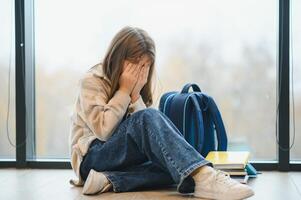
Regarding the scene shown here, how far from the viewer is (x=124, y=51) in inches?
77.5

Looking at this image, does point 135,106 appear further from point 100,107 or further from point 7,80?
point 7,80

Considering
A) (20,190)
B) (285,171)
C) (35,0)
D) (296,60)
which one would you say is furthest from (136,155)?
(35,0)

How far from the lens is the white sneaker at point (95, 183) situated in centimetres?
183

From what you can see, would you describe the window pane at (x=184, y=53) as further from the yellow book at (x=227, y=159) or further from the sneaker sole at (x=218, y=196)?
the sneaker sole at (x=218, y=196)

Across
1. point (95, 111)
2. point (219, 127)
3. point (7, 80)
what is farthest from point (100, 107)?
point (7, 80)

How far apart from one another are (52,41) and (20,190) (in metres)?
1.09

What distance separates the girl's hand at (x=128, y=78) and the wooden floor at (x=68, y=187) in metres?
0.41

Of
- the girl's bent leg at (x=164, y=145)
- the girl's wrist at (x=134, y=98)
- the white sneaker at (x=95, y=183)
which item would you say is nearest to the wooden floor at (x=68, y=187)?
the white sneaker at (x=95, y=183)

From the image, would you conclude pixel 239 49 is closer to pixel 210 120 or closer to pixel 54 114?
pixel 210 120

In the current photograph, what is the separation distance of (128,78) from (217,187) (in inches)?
22.2

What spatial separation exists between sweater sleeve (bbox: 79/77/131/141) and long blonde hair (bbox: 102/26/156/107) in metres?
0.06

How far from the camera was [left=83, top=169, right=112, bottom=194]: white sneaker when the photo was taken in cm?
183

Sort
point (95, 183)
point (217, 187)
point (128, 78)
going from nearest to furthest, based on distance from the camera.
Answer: point (217, 187), point (95, 183), point (128, 78)

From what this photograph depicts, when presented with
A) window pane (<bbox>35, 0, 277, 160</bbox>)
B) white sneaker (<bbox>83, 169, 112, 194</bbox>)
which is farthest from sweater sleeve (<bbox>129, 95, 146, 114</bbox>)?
window pane (<bbox>35, 0, 277, 160</bbox>)
